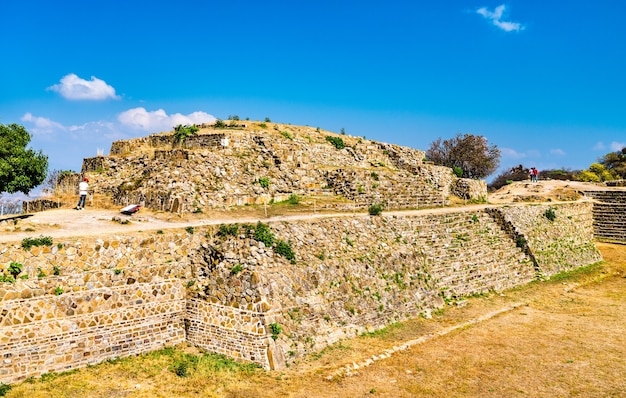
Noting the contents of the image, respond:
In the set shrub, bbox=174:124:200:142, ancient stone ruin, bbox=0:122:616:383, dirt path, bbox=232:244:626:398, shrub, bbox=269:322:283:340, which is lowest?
dirt path, bbox=232:244:626:398

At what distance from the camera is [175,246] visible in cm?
1537

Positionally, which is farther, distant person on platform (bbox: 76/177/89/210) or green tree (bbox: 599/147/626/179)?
green tree (bbox: 599/147/626/179)

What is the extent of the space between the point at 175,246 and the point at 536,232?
22.5m

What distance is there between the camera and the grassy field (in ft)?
38.9

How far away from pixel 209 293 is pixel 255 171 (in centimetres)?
1088

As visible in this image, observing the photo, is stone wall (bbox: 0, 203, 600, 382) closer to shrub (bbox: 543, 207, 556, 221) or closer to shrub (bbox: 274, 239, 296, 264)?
shrub (bbox: 274, 239, 296, 264)

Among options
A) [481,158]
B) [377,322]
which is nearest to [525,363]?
[377,322]

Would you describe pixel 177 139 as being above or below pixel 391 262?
above

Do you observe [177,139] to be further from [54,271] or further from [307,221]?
[54,271]

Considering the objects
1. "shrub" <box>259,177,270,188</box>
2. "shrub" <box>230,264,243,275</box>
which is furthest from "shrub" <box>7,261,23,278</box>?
"shrub" <box>259,177,270,188</box>

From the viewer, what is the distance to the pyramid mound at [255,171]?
70.3ft

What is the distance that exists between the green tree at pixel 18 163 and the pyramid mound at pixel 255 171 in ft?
12.7

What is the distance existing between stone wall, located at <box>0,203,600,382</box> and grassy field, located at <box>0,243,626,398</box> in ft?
1.89

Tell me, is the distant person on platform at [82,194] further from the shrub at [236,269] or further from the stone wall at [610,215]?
the stone wall at [610,215]
